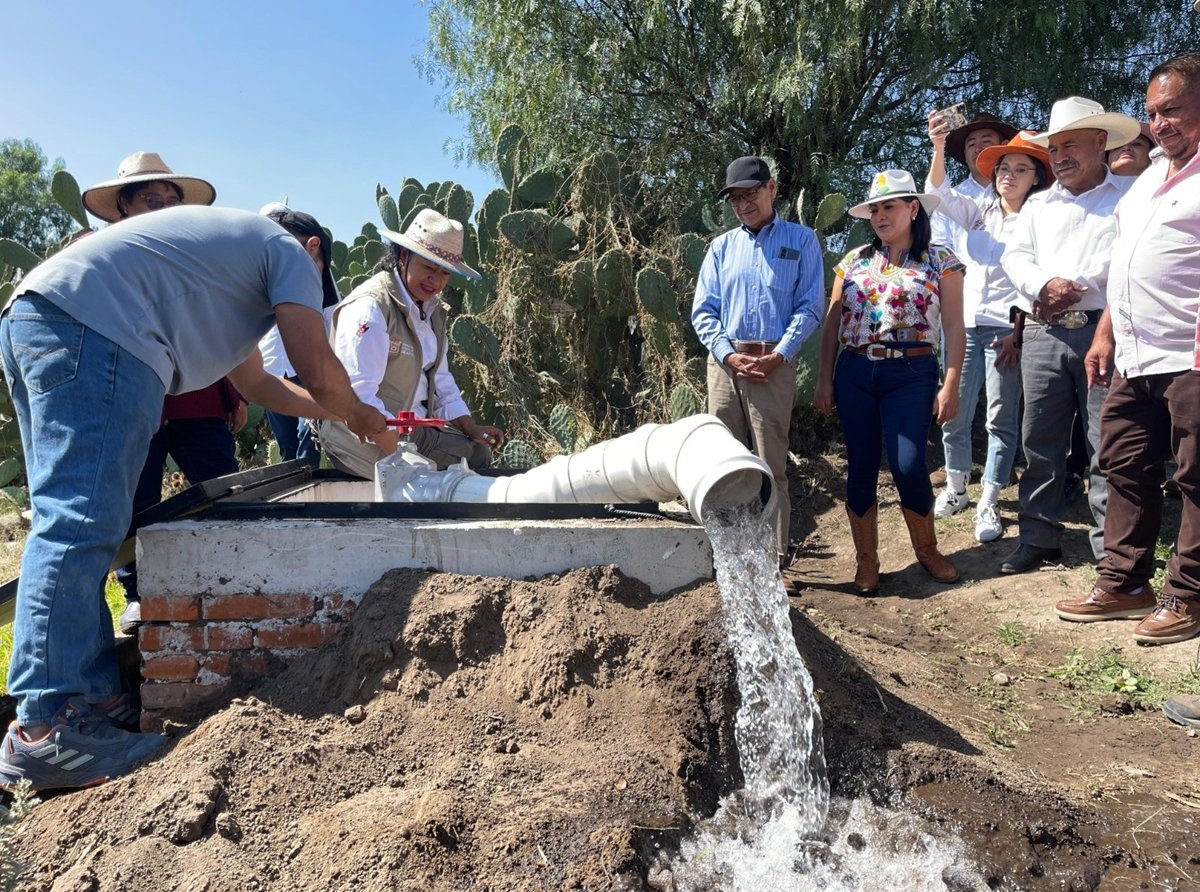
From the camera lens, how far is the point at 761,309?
490 cm

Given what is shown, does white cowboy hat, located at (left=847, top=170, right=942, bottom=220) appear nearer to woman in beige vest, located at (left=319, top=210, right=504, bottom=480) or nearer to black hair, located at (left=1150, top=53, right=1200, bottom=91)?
black hair, located at (left=1150, top=53, right=1200, bottom=91)

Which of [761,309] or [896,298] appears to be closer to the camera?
[896,298]

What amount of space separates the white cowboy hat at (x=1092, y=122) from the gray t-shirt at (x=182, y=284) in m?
3.53

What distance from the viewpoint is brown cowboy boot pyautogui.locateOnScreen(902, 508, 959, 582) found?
16.2 ft

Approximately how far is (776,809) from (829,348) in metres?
2.89

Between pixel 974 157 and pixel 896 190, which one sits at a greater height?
pixel 974 157

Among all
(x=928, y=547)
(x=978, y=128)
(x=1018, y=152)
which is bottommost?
(x=928, y=547)

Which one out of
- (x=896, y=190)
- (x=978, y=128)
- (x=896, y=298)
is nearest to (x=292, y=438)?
(x=896, y=298)

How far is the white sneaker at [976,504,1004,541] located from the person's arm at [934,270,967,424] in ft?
2.47

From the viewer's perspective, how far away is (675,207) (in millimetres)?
8031

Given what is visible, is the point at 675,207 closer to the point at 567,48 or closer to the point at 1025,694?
the point at 567,48

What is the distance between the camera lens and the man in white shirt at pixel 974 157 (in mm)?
5520

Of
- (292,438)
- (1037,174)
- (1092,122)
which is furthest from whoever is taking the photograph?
(292,438)

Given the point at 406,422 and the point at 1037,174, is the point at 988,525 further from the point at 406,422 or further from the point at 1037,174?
the point at 406,422
